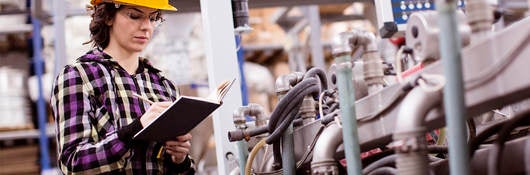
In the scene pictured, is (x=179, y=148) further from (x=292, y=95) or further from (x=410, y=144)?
(x=410, y=144)

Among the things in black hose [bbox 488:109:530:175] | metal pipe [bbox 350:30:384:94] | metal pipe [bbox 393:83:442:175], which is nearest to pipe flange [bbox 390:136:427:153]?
metal pipe [bbox 393:83:442:175]

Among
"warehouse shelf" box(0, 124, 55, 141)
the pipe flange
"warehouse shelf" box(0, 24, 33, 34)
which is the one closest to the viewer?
the pipe flange

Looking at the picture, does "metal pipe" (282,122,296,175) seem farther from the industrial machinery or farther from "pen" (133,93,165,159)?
"pen" (133,93,165,159)

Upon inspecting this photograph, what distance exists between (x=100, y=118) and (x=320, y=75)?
59 centimetres

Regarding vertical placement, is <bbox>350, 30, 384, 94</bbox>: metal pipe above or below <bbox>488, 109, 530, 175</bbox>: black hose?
above

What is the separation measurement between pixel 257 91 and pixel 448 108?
17.3 feet

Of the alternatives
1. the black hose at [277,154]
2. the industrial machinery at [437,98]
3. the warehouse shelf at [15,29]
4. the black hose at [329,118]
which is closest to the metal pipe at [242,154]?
the black hose at [277,154]

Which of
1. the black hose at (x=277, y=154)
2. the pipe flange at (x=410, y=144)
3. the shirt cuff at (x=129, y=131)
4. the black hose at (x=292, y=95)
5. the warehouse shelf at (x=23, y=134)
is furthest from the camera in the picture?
the warehouse shelf at (x=23, y=134)

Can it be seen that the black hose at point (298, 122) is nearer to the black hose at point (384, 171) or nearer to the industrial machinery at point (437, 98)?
the industrial machinery at point (437, 98)

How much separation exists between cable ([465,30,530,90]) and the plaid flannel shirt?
3.65ft

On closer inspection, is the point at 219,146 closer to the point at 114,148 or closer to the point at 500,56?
the point at 114,148

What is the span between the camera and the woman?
2.17 metres

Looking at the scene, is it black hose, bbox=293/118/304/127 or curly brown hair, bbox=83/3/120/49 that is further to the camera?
curly brown hair, bbox=83/3/120/49

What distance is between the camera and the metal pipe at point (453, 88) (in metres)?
1.08
